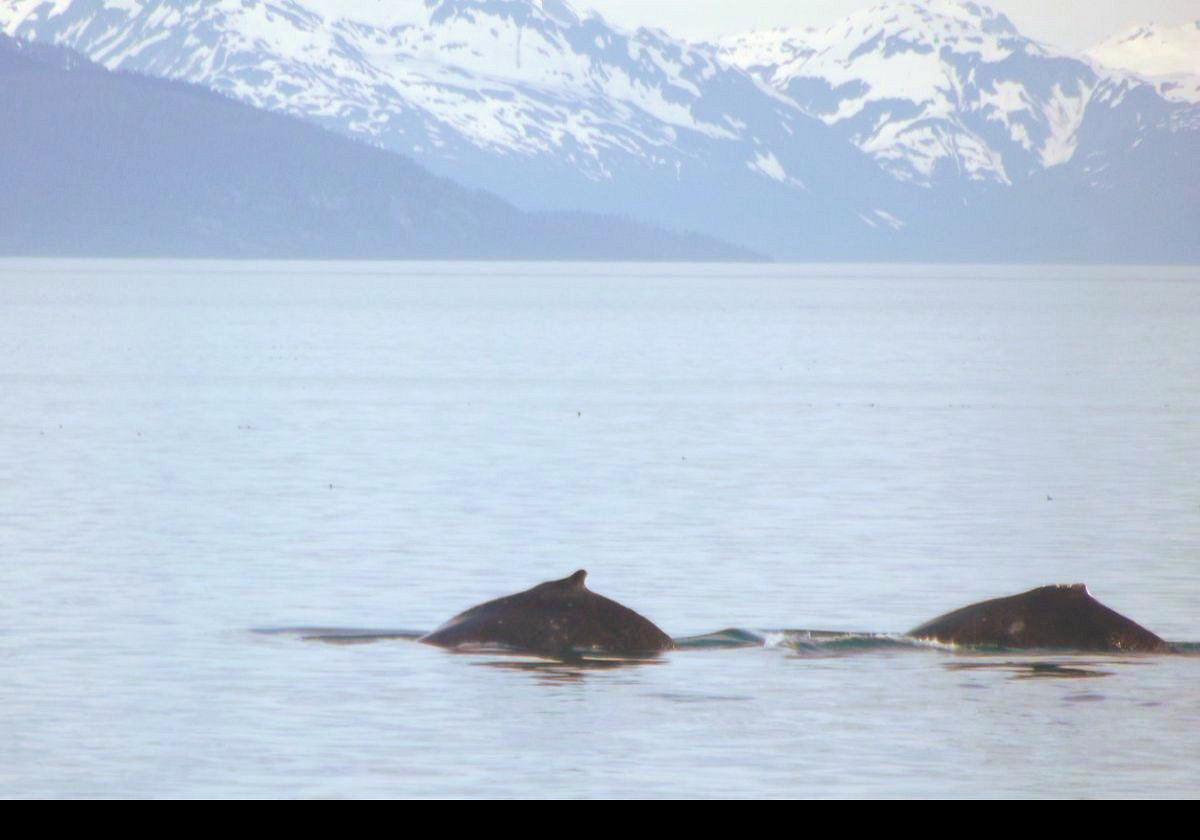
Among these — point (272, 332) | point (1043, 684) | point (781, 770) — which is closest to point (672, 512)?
point (1043, 684)

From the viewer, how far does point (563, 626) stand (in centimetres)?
2123

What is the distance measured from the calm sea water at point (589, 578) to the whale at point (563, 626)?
418 millimetres

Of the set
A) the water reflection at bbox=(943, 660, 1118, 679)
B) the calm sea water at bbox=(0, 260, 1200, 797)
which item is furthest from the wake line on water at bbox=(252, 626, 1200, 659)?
the water reflection at bbox=(943, 660, 1118, 679)

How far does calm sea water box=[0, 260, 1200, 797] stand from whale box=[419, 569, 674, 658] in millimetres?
418

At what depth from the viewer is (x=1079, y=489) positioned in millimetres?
42906

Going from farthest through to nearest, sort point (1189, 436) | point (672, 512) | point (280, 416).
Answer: point (280, 416) < point (1189, 436) < point (672, 512)

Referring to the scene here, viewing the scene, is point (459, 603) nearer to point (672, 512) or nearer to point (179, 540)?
point (179, 540)

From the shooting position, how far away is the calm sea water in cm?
1686

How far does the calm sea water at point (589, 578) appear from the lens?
55.3ft

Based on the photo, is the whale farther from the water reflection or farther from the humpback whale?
the humpback whale

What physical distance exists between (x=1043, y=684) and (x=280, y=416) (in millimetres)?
44490

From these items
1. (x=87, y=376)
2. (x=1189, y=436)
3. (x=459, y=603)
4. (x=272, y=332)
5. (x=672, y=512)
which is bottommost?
(x=459, y=603)

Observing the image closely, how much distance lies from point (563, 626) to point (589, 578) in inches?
309

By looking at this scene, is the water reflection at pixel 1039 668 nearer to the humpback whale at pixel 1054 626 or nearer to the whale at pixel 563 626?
the humpback whale at pixel 1054 626
